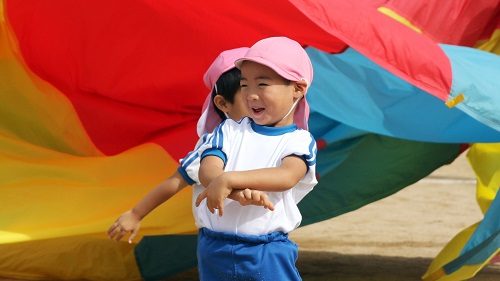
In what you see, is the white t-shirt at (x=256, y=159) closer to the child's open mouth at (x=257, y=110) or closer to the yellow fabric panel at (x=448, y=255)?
the child's open mouth at (x=257, y=110)

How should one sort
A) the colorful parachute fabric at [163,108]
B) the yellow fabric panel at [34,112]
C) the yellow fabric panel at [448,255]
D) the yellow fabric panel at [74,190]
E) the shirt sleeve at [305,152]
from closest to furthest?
the shirt sleeve at [305,152], the colorful parachute fabric at [163,108], the yellow fabric panel at [74,190], the yellow fabric panel at [448,255], the yellow fabric panel at [34,112]

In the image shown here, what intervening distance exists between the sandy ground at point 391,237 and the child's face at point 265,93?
1.95 metres

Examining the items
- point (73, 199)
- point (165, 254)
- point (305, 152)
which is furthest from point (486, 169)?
point (305, 152)

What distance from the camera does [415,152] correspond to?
4.45 metres

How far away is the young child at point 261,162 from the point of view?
285 centimetres

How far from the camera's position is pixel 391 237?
Answer: 5.95 meters

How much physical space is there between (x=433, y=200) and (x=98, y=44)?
3332 mm

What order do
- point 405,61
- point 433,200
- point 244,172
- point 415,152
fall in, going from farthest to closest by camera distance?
point 433,200 < point 415,152 < point 405,61 < point 244,172

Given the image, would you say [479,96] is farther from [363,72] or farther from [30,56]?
[30,56]

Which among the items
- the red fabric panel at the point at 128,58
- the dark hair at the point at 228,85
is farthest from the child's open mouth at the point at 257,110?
the red fabric panel at the point at 128,58

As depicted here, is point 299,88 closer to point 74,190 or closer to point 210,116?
point 210,116

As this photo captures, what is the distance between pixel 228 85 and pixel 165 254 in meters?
1.42

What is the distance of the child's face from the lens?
2859 mm

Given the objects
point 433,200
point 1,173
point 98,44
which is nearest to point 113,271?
point 1,173
